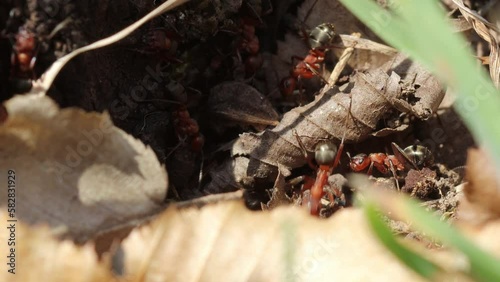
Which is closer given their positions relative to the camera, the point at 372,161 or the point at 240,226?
the point at 240,226

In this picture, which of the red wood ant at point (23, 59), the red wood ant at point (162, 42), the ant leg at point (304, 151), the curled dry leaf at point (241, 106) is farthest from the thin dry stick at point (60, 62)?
the ant leg at point (304, 151)

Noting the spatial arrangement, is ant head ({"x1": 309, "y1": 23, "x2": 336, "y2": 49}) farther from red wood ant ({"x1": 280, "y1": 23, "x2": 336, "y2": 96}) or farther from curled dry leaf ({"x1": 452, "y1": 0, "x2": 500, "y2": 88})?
curled dry leaf ({"x1": 452, "y1": 0, "x2": 500, "y2": 88})

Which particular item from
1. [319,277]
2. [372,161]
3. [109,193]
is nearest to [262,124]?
[372,161]

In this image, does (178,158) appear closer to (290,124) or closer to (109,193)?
(290,124)

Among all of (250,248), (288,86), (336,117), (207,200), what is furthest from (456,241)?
(288,86)

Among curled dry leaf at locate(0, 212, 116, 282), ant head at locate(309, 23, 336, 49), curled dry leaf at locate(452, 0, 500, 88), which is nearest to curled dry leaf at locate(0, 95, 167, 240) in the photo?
curled dry leaf at locate(0, 212, 116, 282)
